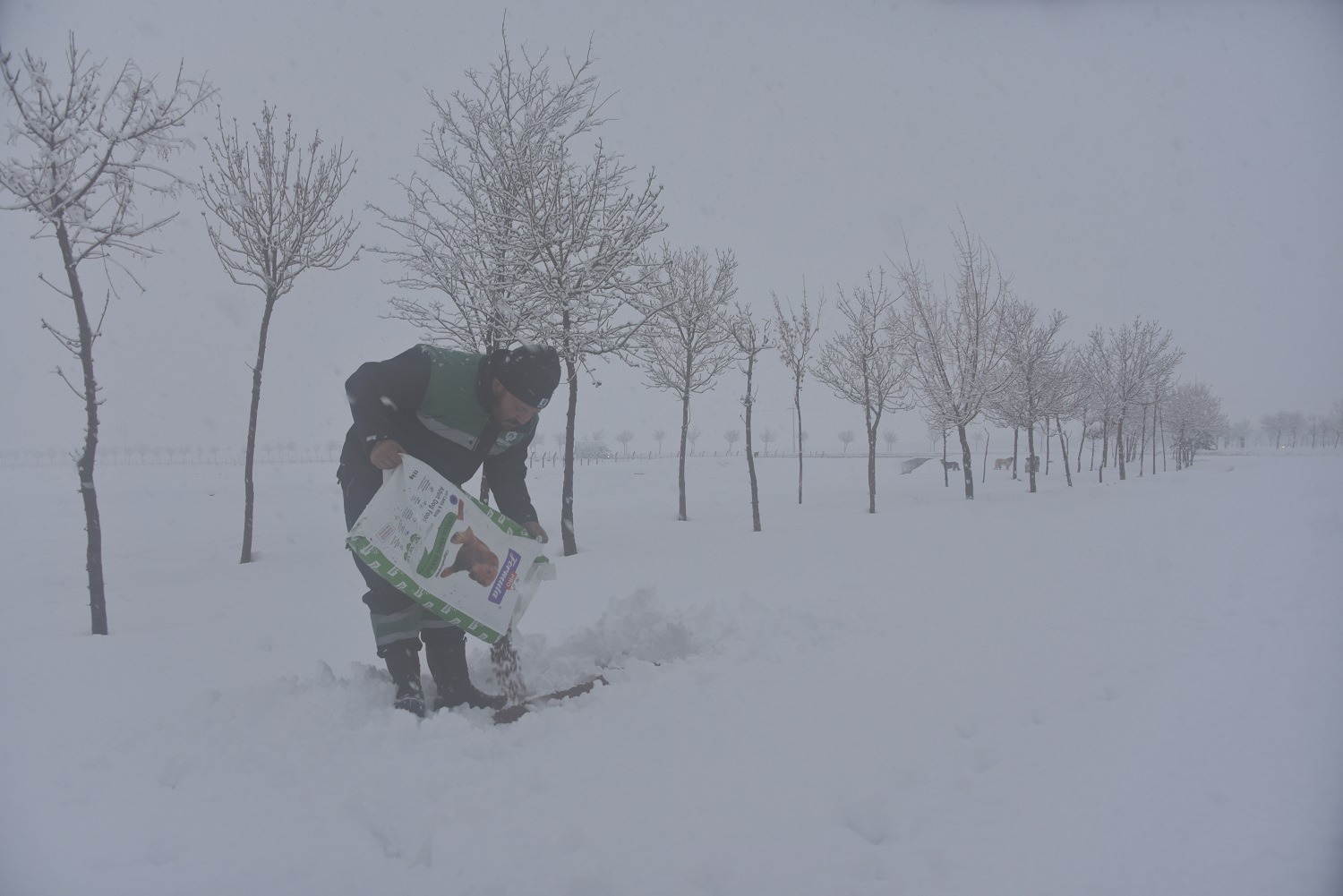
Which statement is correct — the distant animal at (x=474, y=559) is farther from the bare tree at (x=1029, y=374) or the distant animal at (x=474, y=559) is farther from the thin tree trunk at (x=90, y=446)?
the bare tree at (x=1029, y=374)

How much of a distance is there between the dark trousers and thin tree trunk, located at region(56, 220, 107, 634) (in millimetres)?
5036

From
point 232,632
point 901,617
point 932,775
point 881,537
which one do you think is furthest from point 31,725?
point 881,537

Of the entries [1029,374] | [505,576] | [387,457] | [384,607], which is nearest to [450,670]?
[384,607]

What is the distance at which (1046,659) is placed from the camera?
3602 millimetres

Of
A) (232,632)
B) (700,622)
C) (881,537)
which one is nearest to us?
(700,622)

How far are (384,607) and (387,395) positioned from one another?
3.35 ft

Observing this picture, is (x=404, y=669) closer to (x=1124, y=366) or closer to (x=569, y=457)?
(x=569, y=457)

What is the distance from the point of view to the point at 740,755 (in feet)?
8.07

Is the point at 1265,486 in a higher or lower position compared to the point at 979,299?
lower

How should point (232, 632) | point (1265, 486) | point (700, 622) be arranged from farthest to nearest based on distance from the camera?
point (1265, 486) → point (232, 632) → point (700, 622)

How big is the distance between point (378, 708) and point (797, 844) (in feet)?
6.09

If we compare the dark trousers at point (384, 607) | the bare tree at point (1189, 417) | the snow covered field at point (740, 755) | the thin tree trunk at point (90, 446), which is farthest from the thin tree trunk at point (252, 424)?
the bare tree at point (1189, 417)

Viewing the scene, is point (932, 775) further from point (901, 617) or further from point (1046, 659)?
point (901, 617)

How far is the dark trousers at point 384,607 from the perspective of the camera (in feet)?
9.70
